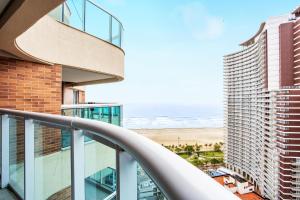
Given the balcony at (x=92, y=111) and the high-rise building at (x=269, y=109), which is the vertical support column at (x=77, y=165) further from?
the high-rise building at (x=269, y=109)

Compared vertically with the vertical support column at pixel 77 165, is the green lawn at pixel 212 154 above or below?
below

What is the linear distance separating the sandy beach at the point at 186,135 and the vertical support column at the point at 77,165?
1322 inches

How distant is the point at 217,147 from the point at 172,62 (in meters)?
32.5

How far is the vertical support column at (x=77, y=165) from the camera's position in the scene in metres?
1.38

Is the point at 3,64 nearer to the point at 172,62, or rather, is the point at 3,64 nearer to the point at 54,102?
the point at 54,102

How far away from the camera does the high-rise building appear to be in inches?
823

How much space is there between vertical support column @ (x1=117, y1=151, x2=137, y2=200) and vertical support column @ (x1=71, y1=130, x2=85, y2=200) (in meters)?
0.59

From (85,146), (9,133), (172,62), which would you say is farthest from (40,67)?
(172,62)

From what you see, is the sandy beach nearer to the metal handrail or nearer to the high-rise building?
the high-rise building

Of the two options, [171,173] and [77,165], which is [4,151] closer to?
[77,165]

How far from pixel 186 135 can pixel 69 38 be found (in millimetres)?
35526

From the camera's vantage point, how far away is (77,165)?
1.42 meters

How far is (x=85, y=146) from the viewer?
4.67ft

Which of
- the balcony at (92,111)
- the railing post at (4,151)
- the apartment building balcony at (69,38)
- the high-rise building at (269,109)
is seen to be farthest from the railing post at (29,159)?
the high-rise building at (269,109)
